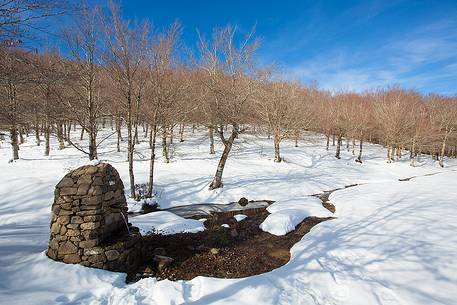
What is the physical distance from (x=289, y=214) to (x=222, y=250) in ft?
15.0

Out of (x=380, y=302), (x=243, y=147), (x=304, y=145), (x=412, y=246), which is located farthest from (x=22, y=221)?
(x=304, y=145)

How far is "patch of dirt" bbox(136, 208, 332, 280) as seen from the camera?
275 inches

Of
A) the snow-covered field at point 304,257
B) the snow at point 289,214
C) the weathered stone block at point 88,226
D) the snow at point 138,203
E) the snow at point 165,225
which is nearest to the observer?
the snow-covered field at point 304,257

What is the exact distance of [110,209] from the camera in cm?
703

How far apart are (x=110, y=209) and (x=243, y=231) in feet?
18.6

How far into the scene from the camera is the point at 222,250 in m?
8.46

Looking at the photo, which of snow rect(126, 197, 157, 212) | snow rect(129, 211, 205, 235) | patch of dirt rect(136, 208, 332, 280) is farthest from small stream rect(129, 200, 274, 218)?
patch of dirt rect(136, 208, 332, 280)

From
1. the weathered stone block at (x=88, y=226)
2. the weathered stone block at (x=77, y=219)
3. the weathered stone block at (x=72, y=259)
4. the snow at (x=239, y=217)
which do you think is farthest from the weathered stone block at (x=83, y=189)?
the snow at (x=239, y=217)

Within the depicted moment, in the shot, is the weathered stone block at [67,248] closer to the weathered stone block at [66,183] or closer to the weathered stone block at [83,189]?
the weathered stone block at [83,189]

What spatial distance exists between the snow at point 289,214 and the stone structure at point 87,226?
582 centimetres

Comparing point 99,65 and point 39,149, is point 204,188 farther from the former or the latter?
point 39,149

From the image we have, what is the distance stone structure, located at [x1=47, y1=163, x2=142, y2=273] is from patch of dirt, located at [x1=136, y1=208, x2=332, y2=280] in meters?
0.79

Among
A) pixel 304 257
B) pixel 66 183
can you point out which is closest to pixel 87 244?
pixel 66 183

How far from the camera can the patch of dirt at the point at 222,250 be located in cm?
698
